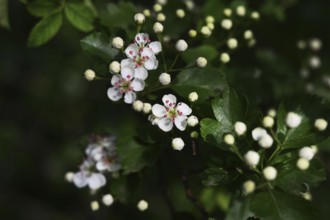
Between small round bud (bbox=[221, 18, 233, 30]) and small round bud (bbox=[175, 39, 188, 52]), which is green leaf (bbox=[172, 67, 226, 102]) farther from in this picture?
small round bud (bbox=[221, 18, 233, 30])

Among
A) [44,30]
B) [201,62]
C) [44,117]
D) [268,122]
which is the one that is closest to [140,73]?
[201,62]

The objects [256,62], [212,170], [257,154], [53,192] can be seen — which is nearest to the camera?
[257,154]

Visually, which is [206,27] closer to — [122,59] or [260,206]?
[122,59]

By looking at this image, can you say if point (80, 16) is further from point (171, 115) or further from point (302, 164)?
point (302, 164)

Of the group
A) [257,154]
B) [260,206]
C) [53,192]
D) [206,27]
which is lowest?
[53,192]

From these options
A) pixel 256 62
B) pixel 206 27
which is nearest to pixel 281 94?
pixel 256 62

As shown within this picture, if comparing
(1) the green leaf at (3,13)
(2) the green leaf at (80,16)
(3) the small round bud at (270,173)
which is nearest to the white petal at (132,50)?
(2) the green leaf at (80,16)

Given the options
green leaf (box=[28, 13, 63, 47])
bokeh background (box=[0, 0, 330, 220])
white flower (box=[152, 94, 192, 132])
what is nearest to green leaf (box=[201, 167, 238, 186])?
white flower (box=[152, 94, 192, 132])

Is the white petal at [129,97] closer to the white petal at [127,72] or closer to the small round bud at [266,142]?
the white petal at [127,72]
